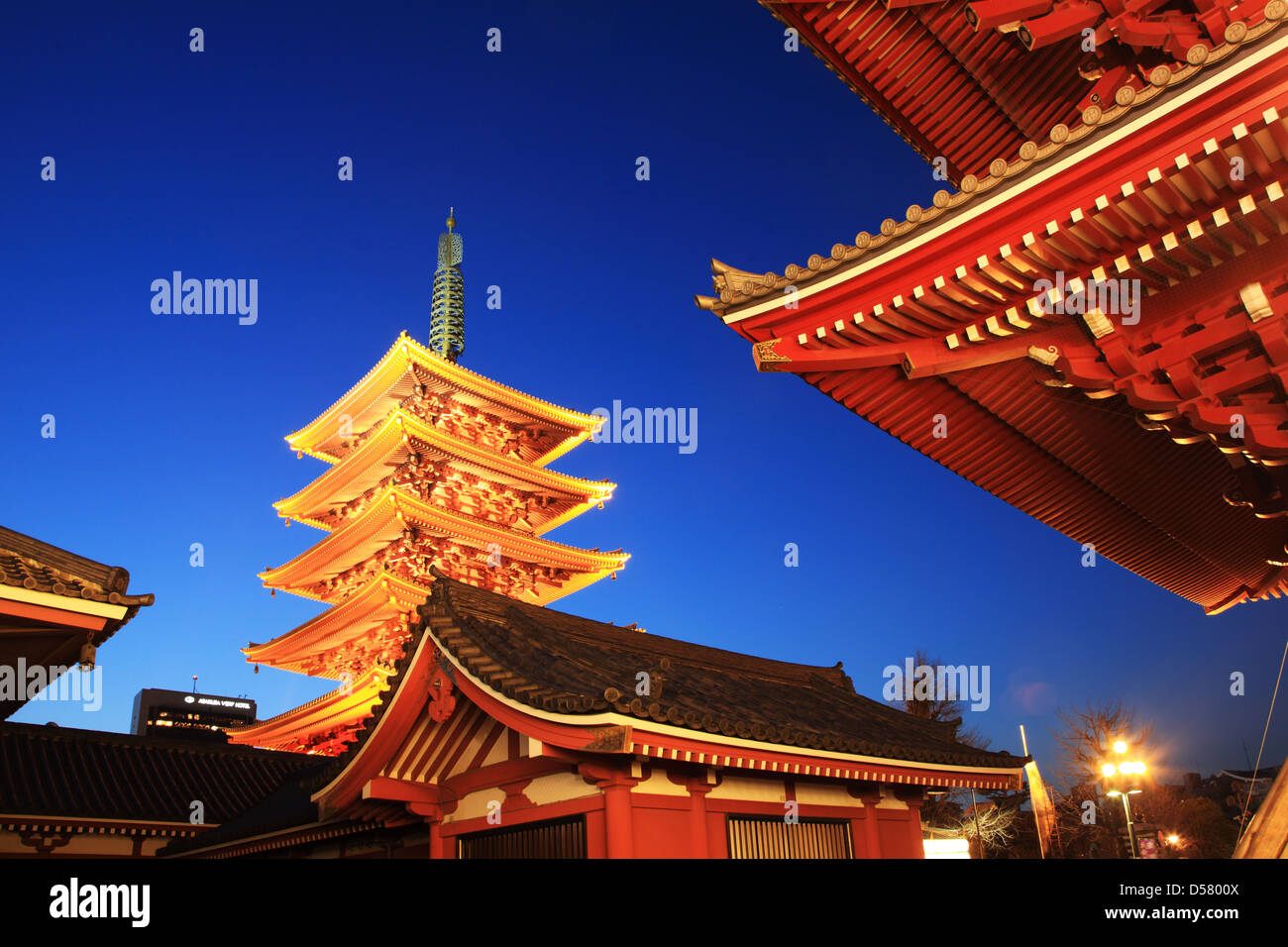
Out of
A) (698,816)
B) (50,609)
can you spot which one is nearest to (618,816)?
(698,816)

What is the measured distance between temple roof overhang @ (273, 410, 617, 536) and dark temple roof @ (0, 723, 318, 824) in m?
8.25

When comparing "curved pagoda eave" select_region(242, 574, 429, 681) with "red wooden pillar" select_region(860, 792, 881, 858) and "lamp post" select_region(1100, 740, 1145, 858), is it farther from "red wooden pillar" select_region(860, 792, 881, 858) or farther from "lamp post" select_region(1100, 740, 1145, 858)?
"lamp post" select_region(1100, 740, 1145, 858)

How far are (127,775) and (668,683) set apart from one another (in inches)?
681

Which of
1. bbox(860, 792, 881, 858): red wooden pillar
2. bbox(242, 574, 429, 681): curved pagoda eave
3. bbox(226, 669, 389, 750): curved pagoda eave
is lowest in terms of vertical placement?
bbox(860, 792, 881, 858): red wooden pillar

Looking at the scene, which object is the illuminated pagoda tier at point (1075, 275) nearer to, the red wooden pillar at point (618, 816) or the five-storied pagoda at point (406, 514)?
the red wooden pillar at point (618, 816)

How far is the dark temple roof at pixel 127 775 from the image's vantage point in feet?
61.3

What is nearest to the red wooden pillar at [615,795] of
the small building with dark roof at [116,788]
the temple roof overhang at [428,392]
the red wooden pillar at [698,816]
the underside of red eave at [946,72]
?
the red wooden pillar at [698,816]

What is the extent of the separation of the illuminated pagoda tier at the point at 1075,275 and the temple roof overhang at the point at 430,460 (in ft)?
59.5

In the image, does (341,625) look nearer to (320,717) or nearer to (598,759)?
(320,717)

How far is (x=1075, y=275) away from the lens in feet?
21.5

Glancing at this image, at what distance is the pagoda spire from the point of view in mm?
32688

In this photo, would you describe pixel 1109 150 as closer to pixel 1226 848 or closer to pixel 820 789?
pixel 820 789

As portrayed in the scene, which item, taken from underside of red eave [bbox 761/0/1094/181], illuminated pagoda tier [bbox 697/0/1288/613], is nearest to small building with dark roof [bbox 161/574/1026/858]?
illuminated pagoda tier [bbox 697/0/1288/613]
